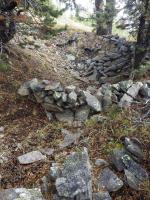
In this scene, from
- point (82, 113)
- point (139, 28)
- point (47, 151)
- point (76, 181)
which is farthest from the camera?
point (139, 28)

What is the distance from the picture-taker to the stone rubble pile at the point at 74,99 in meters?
8.23

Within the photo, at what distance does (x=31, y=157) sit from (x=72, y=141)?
0.94m

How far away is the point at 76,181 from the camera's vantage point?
5.60m

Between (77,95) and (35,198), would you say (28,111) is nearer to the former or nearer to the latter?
(77,95)

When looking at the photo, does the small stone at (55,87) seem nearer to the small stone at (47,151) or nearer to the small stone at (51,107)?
the small stone at (51,107)

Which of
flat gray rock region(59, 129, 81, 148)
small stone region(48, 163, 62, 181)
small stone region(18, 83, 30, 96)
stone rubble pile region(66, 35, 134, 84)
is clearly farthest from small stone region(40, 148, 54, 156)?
stone rubble pile region(66, 35, 134, 84)

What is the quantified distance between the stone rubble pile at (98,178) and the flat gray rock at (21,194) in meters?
0.15

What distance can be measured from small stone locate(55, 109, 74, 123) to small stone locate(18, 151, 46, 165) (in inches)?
53.9

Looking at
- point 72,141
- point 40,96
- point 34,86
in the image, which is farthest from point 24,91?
point 72,141

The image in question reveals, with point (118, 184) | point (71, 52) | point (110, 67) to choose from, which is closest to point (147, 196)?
point (118, 184)

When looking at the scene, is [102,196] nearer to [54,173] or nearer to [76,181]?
[76,181]

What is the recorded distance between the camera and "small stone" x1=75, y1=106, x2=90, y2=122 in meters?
8.21

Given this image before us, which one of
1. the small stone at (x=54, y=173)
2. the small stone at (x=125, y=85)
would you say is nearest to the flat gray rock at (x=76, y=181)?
the small stone at (x=54, y=173)

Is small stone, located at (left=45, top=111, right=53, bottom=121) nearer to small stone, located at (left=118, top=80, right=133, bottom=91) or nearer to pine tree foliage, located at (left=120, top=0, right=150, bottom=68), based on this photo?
small stone, located at (left=118, top=80, right=133, bottom=91)
